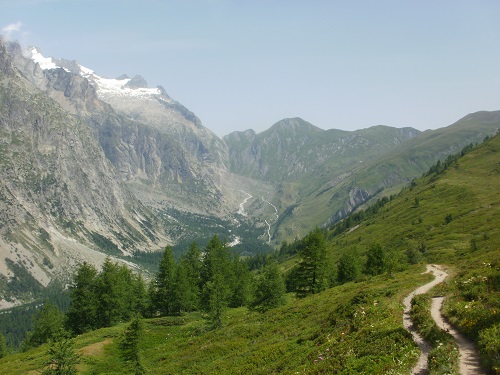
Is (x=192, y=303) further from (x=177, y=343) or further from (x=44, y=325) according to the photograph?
(x=44, y=325)

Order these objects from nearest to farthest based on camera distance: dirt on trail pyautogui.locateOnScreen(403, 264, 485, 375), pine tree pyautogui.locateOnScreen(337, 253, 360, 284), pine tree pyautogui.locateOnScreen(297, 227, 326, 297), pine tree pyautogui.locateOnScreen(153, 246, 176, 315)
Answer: dirt on trail pyautogui.locateOnScreen(403, 264, 485, 375), pine tree pyautogui.locateOnScreen(297, 227, 326, 297), pine tree pyautogui.locateOnScreen(153, 246, 176, 315), pine tree pyautogui.locateOnScreen(337, 253, 360, 284)

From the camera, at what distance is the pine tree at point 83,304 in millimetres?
77562

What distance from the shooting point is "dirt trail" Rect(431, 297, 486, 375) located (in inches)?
675

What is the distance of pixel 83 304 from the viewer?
77688 mm

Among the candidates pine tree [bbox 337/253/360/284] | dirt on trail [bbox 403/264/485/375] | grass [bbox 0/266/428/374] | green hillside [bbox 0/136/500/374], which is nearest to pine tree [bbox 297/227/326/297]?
green hillside [bbox 0/136/500/374]

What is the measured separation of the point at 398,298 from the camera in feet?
115

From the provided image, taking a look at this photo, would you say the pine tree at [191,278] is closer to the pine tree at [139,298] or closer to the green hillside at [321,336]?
the green hillside at [321,336]

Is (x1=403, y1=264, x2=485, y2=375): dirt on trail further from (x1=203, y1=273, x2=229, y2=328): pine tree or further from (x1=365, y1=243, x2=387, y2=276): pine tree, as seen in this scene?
(x1=365, y1=243, x2=387, y2=276): pine tree

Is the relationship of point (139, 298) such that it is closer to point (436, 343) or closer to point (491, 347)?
point (436, 343)

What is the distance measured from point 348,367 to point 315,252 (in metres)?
47.6

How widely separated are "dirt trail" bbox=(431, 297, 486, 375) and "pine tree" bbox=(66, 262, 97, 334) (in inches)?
2739

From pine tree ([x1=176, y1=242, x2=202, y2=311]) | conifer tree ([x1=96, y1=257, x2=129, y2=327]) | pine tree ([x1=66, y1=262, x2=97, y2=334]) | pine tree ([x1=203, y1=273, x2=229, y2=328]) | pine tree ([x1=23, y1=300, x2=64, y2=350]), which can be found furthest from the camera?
pine tree ([x1=23, y1=300, x2=64, y2=350])

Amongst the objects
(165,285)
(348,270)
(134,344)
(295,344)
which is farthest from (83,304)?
(295,344)

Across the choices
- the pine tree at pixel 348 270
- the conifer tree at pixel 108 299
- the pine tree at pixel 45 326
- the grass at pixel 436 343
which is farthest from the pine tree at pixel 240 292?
the grass at pixel 436 343
